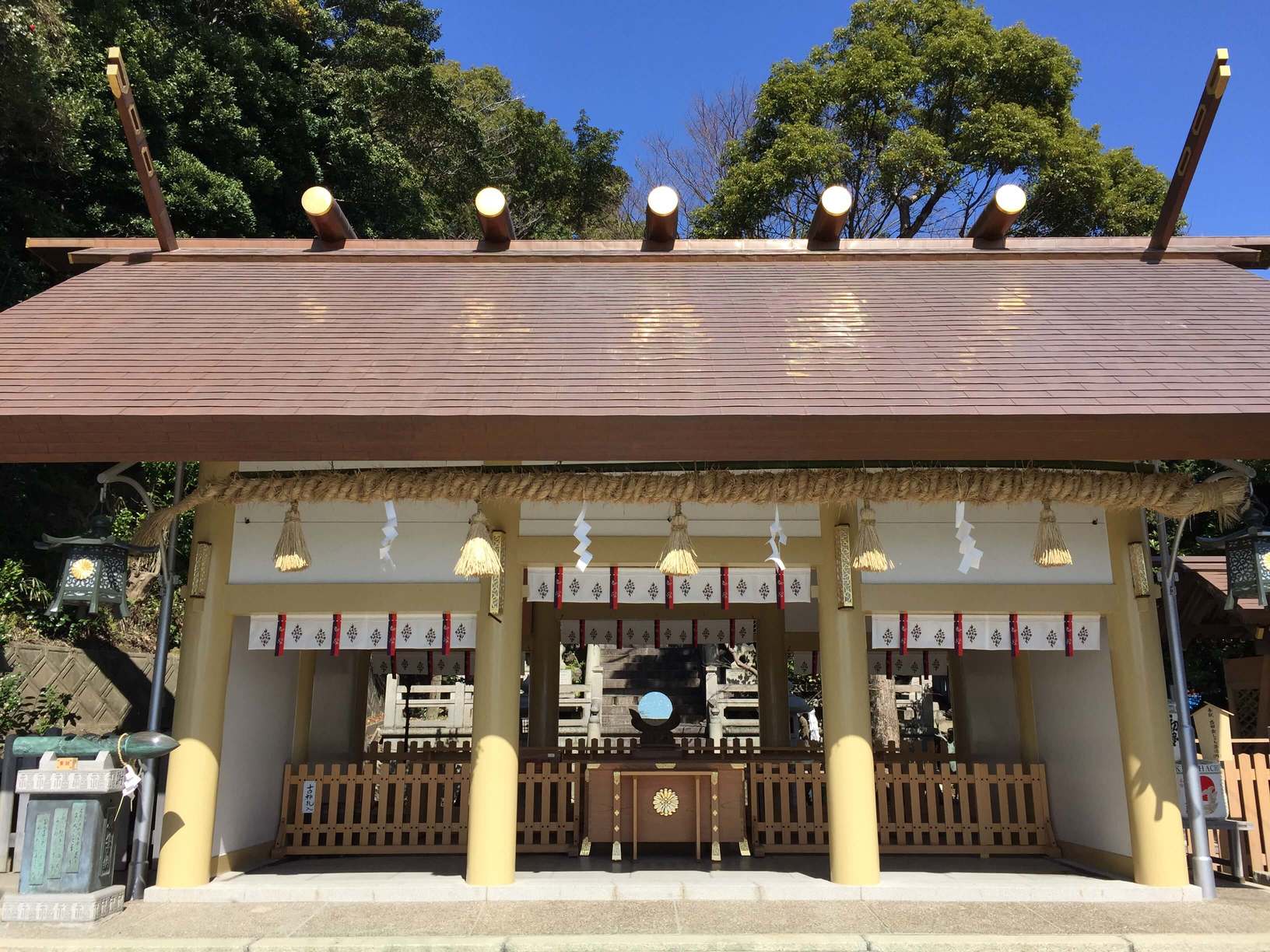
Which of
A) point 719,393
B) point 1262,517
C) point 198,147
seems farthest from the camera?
point 198,147

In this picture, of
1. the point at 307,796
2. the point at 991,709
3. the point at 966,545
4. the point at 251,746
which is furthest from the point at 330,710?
the point at 991,709

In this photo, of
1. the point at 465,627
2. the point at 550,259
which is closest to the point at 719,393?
the point at 465,627

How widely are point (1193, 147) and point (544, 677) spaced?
860cm

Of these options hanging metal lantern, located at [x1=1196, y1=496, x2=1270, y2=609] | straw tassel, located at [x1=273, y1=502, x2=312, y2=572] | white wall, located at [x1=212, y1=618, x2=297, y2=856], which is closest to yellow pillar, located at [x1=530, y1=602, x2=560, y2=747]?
white wall, located at [x1=212, y1=618, x2=297, y2=856]

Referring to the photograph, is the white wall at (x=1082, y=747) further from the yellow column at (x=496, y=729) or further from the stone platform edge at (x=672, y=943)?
the yellow column at (x=496, y=729)

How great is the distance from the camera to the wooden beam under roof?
6.47 m

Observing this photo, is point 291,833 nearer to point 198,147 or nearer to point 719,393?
point 719,393

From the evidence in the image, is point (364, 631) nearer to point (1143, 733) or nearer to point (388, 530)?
point (388, 530)

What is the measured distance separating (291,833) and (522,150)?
1860 centimetres

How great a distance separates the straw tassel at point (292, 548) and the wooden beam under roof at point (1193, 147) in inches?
291

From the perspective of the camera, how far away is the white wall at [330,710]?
881 centimetres

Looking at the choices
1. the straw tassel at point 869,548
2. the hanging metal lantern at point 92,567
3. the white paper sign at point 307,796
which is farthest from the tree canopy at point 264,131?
the straw tassel at point 869,548

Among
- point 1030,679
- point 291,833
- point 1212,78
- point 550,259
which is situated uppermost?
point 1212,78

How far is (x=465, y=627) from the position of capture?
6363 millimetres
